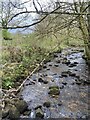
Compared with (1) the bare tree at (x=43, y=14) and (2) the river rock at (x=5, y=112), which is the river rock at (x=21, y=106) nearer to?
(2) the river rock at (x=5, y=112)

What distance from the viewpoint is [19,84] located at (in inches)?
400

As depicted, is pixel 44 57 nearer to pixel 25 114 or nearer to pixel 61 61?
pixel 61 61

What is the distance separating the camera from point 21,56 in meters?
14.7

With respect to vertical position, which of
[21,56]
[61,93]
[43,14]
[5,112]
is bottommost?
[61,93]

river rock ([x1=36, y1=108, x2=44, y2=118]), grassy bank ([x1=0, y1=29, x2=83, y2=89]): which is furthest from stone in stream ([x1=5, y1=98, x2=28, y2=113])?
grassy bank ([x1=0, y1=29, x2=83, y2=89])

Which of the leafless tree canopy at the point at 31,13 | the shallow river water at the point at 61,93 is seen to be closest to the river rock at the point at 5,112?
the shallow river water at the point at 61,93

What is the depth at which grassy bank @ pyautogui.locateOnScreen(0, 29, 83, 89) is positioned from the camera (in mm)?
9941

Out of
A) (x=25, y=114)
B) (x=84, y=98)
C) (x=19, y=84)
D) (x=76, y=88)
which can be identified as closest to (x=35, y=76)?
(x=19, y=84)

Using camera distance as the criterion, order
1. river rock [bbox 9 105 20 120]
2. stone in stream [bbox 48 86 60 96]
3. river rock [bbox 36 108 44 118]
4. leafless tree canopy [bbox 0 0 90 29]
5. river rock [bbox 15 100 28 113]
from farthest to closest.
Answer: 1. stone in stream [bbox 48 86 60 96]
2. river rock [bbox 15 100 28 113]
3. river rock [bbox 36 108 44 118]
4. river rock [bbox 9 105 20 120]
5. leafless tree canopy [bbox 0 0 90 29]

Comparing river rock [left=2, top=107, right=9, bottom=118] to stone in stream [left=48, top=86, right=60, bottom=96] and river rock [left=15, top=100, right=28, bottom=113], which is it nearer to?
river rock [left=15, top=100, right=28, bottom=113]

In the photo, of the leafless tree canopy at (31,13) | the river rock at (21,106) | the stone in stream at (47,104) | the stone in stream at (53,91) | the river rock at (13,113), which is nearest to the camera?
the leafless tree canopy at (31,13)

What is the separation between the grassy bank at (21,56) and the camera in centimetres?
994

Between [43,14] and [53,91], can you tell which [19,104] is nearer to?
[53,91]

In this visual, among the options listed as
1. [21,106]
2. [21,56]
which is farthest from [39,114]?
[21,56]
